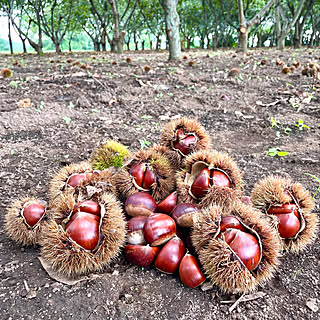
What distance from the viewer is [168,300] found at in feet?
4.79

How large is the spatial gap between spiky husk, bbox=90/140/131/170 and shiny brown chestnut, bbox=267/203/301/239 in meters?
1.09

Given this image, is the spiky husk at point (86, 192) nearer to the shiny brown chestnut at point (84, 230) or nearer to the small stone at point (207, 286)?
the shiny brown chestnut at point (84, 230)

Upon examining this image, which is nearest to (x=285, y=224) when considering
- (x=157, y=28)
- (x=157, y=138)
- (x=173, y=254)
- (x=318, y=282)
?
(x=318, y=282)

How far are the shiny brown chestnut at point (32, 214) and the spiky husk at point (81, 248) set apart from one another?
25 centimetres

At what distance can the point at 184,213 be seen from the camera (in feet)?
5.40

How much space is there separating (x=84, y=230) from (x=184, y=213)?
0.55m

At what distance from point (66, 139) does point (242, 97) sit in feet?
9.94

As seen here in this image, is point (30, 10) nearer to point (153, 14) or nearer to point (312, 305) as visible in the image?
point (153, 14)

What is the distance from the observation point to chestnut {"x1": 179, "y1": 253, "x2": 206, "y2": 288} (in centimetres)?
146

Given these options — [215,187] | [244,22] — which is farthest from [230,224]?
[244,22]

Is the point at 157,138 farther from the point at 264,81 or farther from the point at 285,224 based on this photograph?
the point at 264,81

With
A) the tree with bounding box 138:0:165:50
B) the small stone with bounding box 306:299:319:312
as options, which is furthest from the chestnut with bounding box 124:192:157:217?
the tree with bounding box 138:0:165:50

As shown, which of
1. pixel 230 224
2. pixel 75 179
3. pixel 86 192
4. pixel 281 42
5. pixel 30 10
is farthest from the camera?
pixel 30 10

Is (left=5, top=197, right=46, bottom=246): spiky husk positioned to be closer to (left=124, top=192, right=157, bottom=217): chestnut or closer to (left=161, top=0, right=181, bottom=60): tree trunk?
(left=124, top=192, right=157, bottom=217): chestnut
